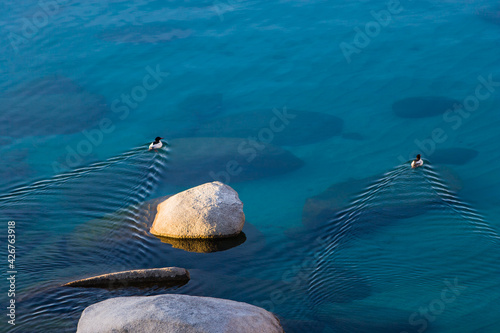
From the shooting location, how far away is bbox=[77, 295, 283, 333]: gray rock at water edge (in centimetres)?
978

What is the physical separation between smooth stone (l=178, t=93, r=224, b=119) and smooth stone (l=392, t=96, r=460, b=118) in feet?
25.4

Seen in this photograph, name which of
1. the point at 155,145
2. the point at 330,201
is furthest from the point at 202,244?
the point at 155,145

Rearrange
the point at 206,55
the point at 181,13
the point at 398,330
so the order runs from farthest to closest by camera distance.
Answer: the point at 181,13 → the point at 206,55 → the point at 398,330

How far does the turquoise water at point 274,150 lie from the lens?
13289 mm

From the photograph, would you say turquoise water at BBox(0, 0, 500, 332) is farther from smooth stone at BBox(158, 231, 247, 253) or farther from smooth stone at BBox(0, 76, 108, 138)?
smooth stone at BBox(158, 231, 247, 253)

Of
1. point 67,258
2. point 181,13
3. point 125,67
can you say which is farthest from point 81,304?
point 181,13

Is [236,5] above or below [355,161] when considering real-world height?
above

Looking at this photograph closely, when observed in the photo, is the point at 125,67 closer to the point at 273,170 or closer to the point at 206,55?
the point at 206,55

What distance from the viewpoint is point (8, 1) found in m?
32.1

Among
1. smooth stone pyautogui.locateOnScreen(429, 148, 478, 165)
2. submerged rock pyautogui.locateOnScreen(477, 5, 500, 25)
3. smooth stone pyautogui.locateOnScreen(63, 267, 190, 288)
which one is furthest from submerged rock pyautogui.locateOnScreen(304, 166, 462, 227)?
submerged rock pyautogui.locateOnScreen(477, 5, 500, 25)

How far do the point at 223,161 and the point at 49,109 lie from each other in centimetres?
909

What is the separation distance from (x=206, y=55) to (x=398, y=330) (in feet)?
62.5

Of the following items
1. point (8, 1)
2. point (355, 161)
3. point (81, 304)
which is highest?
point (8, 1)

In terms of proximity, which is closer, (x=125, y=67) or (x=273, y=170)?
(x=273, y=170)
